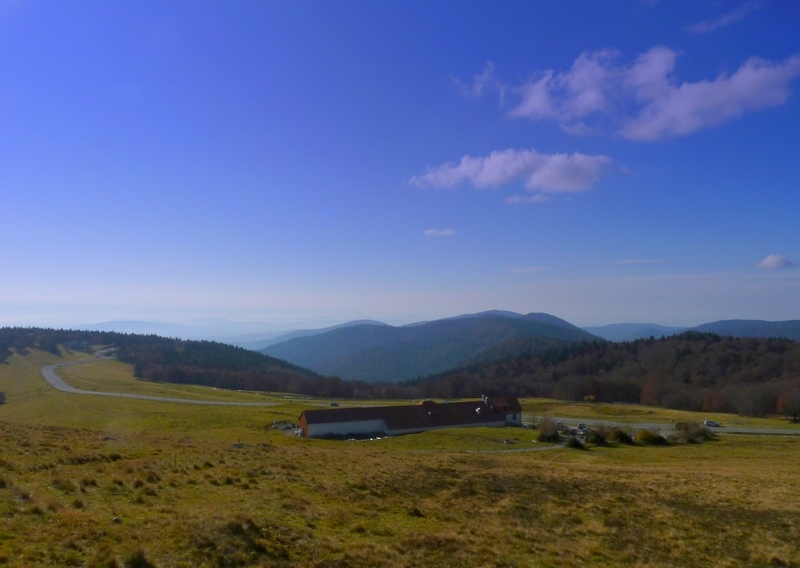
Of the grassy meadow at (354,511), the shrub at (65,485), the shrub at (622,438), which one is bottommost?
the shrub at (622,438)

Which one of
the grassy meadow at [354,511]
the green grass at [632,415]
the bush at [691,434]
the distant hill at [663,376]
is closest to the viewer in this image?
the grassy meadow at [354,511]

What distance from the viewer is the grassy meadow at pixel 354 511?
10406 millimetres

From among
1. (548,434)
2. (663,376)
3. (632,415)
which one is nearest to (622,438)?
(548,434)

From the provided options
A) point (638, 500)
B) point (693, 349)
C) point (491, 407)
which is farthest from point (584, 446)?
point (693, 349)

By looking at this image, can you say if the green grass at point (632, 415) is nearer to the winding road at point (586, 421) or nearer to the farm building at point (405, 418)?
the winding road at point (586, 421)

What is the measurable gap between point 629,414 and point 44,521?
309 ft

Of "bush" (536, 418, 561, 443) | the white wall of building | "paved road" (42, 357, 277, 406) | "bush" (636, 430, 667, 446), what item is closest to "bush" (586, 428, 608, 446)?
"bush" (536, 418, 561, 443)

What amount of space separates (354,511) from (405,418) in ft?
163

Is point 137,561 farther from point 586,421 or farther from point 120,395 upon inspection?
point 120,395

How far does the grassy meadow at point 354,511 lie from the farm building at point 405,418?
3013 cm

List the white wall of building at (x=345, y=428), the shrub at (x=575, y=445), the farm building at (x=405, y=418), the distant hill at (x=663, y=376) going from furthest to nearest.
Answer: the distant hill at (x=663, y=376) → the farm building at (x=405, y=418) → the white wall of building at (x=345, y=428) → the shrub at (x=575, y=445)

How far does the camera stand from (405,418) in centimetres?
6400

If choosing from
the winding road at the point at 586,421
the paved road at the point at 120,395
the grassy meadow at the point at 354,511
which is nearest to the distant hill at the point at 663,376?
the winding road at the point at 586,421

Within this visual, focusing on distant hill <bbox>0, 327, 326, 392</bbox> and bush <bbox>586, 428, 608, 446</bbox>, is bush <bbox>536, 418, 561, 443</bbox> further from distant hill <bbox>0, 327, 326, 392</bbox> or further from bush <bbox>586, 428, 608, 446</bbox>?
distant hill <bbox>0, 327, 326, 392</bbox>
